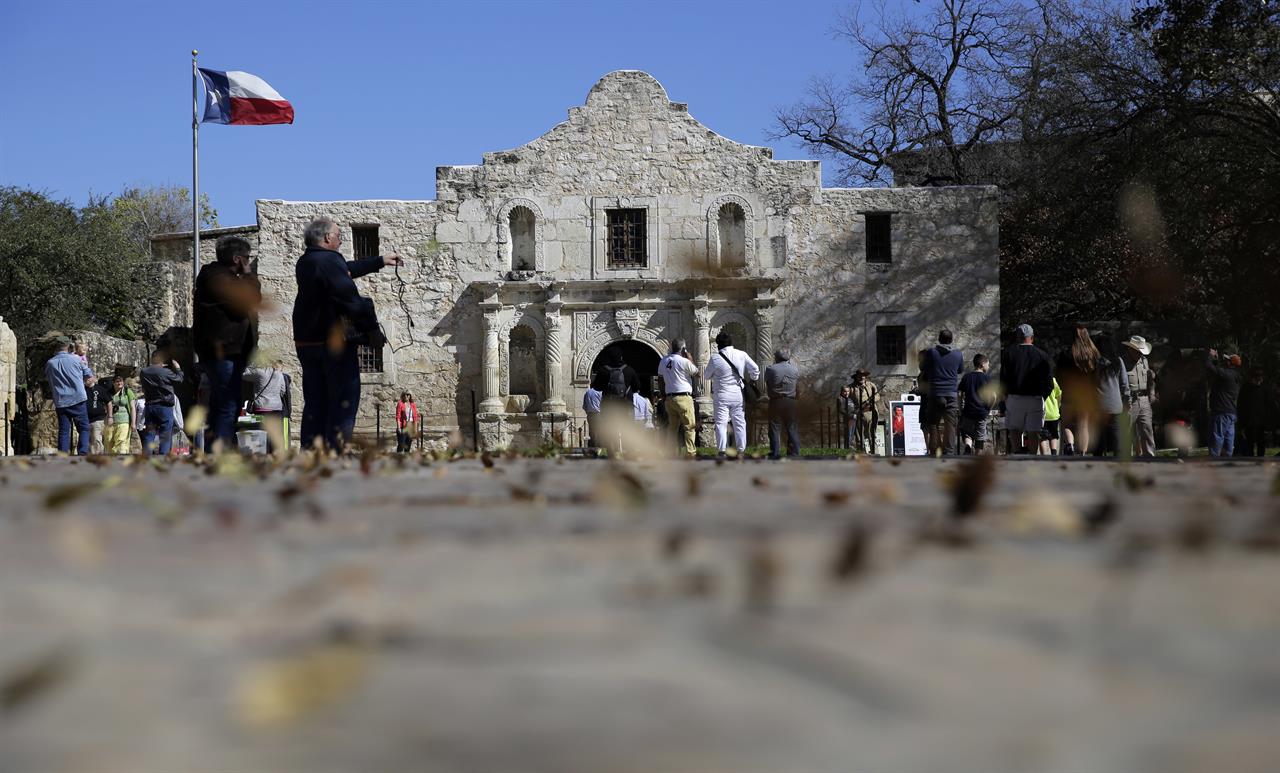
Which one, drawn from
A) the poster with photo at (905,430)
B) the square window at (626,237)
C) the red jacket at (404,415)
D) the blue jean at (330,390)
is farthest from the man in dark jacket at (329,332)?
the square window at (626,237)

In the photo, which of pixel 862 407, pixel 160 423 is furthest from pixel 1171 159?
pixel 160 423

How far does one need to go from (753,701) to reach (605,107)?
2701cm

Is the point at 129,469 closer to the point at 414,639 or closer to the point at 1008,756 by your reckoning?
the point at 414,639

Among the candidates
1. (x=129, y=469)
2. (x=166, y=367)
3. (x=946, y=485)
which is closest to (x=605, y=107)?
(x=166, y=367)

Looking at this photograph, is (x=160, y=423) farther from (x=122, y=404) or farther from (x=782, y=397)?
(x=782, y=397)

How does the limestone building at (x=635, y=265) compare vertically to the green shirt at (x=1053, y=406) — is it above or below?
above

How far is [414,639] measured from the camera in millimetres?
1344

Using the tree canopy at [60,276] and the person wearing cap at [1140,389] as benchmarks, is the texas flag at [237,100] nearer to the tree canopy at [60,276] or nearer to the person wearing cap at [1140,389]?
the tree canopy at [60,276]

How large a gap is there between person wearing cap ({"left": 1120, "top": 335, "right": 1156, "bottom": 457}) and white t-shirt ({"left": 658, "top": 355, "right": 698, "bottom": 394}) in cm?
480

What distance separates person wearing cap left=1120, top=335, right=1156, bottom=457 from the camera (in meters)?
14.3

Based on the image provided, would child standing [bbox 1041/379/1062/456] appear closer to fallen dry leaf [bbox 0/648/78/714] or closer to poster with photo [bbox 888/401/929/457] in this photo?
poster with photo [bbox 888/401/929/457]

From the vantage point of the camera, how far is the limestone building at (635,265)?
A: 27250 millimetres

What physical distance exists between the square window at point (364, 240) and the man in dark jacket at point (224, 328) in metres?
19.5

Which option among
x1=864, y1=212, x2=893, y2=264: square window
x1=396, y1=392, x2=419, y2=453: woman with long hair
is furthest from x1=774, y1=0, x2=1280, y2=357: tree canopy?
x1=396, y1=392, x2=419, y2=453: woman with long hair
